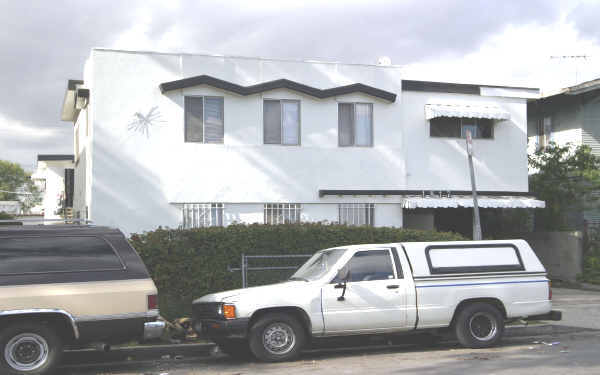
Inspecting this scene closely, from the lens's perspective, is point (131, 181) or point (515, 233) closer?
point (131, 181)

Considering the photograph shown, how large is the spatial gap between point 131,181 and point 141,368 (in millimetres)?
8470

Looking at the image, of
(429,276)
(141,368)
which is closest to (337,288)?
(429,276)

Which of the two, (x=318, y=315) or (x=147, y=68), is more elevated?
(x=147, y=68)

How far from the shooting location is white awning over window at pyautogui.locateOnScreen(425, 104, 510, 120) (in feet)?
64.3

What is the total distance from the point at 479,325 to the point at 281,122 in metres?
9.65

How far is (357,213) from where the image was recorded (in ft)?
63.1

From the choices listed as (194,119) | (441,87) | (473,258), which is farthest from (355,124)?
(473,258)

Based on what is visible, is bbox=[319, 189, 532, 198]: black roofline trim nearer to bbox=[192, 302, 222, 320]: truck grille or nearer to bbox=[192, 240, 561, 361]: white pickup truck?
bbox=[192, 240, 561, 361]: white pickup truck

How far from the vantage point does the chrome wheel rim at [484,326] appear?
35.2ft

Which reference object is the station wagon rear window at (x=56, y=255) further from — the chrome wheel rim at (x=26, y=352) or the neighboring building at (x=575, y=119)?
the neighboring building at (x=575, y=119)

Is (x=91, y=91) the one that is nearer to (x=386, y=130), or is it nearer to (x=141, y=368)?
(x=386, y=130)

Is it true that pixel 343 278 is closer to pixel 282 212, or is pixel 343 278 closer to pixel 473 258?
pixel 473 258

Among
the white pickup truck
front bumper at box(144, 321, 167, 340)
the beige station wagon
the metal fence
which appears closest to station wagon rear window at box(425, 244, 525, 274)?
the white pickup truck

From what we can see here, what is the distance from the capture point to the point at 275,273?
1459 centimetres
